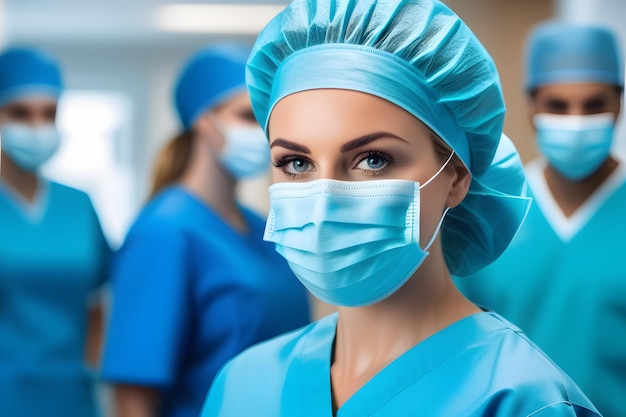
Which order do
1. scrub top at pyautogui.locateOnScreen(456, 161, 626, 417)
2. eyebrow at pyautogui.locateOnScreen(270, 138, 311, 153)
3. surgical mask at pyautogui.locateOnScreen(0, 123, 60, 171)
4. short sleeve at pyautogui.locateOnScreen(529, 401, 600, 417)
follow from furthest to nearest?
surgical mask at pyautogui.locateOnScreen(0, 123, 60, 171), scrub top at pyautogui.locateOnScreen(456, 161, 626, 417), eyebrow at pyautogui.locateOnScreen(270, 138, 311, 153), short sleeve at pyautogui.locateOnScreen(529, 401, 600, 417)

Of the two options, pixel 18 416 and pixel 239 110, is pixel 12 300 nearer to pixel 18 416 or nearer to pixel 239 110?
pixel 18 416

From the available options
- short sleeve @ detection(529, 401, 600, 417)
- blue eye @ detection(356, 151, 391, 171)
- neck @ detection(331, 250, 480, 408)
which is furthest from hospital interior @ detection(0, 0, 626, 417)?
short sleeve @ detection(529, 401, 600, 417)

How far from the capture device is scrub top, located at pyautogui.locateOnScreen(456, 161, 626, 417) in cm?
201

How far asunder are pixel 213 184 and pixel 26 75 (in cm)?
90

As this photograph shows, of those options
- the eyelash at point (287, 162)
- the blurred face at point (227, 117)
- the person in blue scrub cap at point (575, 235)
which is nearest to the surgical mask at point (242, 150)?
the blurred face at point (227, 117)

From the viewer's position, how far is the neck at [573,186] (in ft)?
7.15

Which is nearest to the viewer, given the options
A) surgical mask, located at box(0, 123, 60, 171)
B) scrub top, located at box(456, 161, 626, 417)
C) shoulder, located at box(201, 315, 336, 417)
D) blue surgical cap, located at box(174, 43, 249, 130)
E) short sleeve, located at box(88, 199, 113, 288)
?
shoulder, located at box(201, 315, 336, 417)

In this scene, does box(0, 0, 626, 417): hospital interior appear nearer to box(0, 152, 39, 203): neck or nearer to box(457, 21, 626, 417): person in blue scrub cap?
box(0, 152, 39, 203): neck

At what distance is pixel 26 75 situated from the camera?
114 inches

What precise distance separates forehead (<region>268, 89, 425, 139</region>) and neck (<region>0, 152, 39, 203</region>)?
1981 mm

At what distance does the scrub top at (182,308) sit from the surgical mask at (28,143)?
79 centimetres

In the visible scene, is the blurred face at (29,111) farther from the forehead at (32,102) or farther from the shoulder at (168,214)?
the shoulder at (168,214)

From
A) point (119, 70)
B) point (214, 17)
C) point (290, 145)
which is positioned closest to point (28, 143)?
point (290, 145)

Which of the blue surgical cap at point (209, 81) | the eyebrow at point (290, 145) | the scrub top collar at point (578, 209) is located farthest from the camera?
the blue surgical cap at point (209, 81)
